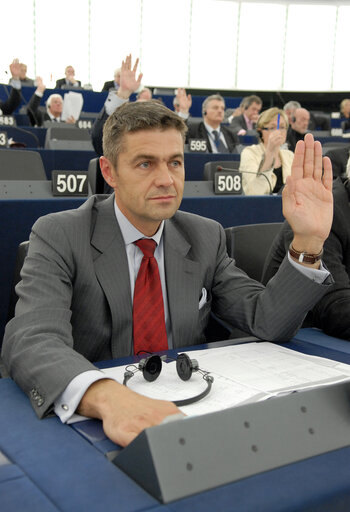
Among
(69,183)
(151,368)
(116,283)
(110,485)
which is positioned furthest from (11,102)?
(110,485)

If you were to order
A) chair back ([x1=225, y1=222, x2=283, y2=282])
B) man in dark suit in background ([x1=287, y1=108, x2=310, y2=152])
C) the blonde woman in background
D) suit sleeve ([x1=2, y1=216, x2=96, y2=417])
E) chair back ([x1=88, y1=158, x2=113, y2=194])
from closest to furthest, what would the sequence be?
suit sleeve ([x1=2, y1=216, x2=96, y2=417]) < chair back ([x1=225, y1=222, x2=283, y2=282]) < chair back ([x1=88, y1=158, x2=113, y2=194]) < the blonde woman in background < man in dark suit in background ([x1=287, y1=108, x2=310, y2=152])

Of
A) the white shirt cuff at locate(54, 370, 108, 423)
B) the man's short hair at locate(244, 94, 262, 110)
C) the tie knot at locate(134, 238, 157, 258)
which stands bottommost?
the white shirt cuff at locate(54, 370, 108, 423)

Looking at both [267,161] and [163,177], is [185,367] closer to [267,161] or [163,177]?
[163,177]

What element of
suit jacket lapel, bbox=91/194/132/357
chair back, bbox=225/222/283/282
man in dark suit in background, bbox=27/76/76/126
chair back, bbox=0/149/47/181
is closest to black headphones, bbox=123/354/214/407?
suit jacket lapel, bbox=91/194/132/357

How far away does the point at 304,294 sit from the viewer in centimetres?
138

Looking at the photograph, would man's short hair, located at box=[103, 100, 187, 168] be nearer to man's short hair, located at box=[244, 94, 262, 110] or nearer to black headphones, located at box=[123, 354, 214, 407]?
black headphones, located at box=[123, 354, 214, 407]

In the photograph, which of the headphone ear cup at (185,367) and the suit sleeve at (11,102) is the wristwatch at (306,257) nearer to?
the headphone ear cup at (185,367)

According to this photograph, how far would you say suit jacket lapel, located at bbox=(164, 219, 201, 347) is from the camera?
1.45 m

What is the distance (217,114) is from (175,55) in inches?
370

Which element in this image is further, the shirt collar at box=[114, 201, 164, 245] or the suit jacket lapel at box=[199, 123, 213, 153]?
the suit jacket lapel at box=[199, 123, 213, 153]

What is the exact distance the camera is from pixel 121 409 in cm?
87

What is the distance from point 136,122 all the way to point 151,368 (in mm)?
628

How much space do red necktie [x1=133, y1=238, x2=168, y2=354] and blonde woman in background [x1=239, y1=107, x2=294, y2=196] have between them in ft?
8.58

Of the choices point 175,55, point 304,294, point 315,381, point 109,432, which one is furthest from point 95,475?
point 175,55
